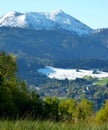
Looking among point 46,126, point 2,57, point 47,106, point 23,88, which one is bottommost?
point 47,106

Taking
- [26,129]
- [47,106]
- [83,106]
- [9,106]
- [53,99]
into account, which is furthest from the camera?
[83,106]

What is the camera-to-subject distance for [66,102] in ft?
398

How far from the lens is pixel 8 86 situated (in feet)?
232

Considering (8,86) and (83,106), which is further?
(83,106)

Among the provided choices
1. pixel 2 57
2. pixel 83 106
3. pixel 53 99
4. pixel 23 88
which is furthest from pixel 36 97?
pixel 83 106

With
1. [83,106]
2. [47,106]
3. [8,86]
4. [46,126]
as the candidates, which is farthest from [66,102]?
[46,126]

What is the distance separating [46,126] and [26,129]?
0.68 metres

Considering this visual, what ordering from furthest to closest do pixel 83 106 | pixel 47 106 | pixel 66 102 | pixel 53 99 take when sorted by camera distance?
pixel 66 102
pixel 83 106
pixel 53 99
pixel 47 106

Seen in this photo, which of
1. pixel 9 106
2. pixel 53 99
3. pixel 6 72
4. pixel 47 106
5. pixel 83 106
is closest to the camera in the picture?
pixel 9 106

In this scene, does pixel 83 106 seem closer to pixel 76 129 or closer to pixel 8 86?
pixel 8 86

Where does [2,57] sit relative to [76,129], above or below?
below

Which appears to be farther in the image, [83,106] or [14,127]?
[83,106]

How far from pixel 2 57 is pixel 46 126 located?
70.1m

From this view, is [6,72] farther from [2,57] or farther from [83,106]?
[83,106]
